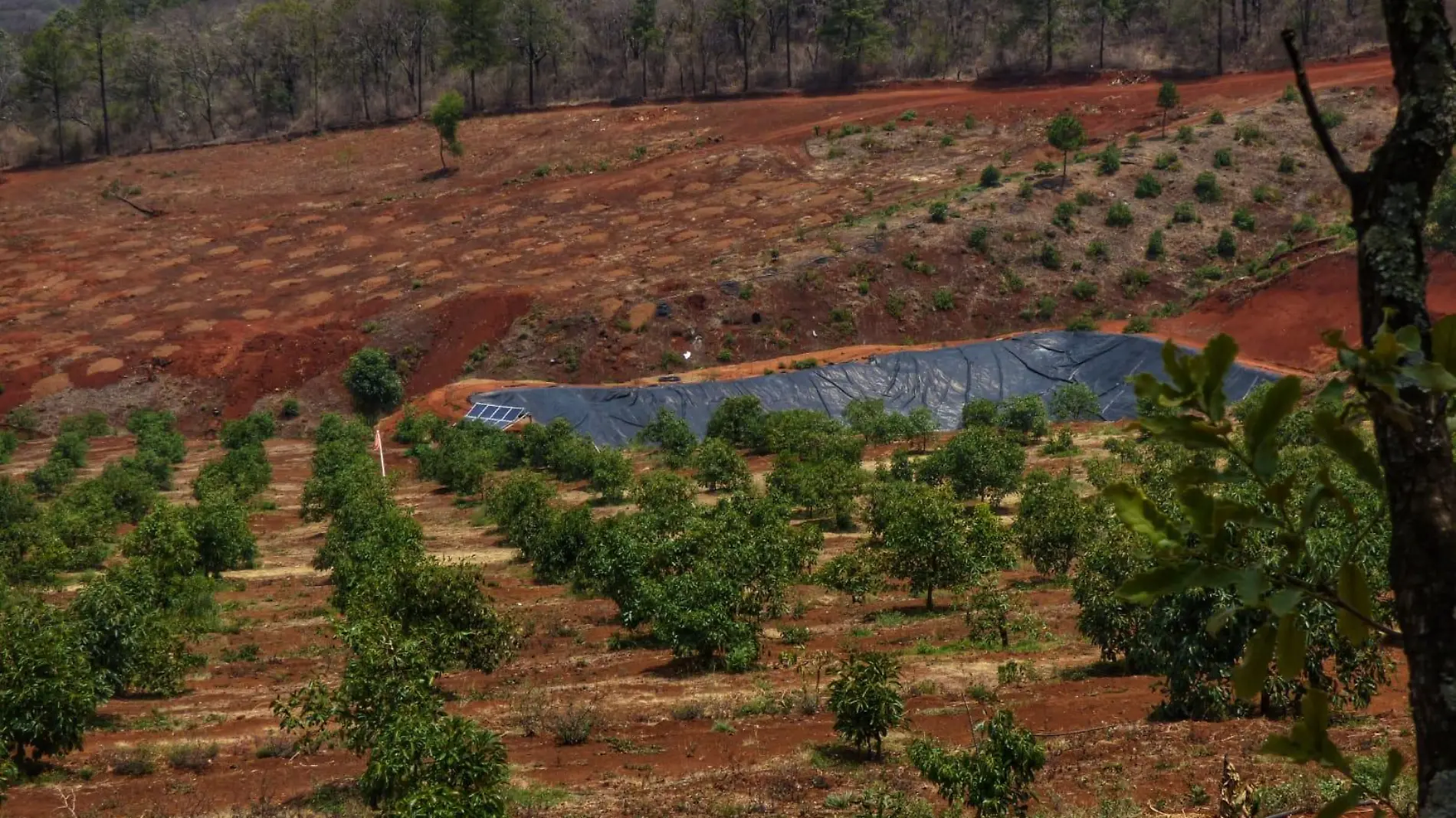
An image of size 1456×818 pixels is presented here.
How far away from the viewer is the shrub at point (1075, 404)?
3606cm

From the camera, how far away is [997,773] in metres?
8.44

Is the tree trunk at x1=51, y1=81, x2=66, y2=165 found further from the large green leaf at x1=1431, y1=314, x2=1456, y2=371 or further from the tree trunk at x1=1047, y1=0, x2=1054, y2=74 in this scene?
the large green leaf at x1=1431, y1=314, x2=1456, y2=371

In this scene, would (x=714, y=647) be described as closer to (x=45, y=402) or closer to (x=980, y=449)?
(x=980, y=449)

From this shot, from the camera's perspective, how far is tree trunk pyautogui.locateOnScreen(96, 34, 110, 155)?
81.6 m

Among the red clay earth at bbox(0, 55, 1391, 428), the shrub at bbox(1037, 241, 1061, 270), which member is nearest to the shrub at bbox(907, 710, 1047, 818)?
the red clay earth at bbox(0, 55, 1391, 428)

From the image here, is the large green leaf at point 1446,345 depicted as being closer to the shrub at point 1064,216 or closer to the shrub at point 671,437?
the shrub at point 671,437

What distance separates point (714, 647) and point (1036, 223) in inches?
1485

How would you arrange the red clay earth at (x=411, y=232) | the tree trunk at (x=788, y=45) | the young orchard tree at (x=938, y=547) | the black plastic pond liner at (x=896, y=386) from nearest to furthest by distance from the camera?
the young orchard tree at (x=938, y=547)
the black plastic pond liner at (x=896, y=386)
the red clay earth at (x=411, y=232)
the tree trunk at (x=788, y=45)

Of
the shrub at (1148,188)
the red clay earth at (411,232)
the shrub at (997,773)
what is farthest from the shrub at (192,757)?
the shrub at (1148,188)

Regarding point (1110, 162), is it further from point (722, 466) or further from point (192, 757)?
point (192, 757)

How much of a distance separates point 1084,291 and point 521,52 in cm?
4361

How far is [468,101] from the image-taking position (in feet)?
260

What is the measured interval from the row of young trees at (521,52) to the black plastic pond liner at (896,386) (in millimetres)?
32994

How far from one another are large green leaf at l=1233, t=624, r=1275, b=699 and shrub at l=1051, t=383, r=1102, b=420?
34061 millimetres
